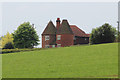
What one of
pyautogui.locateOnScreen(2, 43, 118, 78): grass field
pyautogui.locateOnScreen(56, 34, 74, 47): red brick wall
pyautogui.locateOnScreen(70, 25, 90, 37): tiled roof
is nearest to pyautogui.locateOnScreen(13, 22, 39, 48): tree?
pyautogui.locateOnScreen(56, 34, 74, 47): red brick wall

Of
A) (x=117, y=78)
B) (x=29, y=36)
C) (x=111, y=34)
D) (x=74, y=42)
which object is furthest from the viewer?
(x=29, y=36)

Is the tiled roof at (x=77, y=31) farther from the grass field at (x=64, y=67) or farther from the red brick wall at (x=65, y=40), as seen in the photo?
the grass field at (x=64, y=67)

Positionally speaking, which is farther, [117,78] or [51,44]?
[51,44]

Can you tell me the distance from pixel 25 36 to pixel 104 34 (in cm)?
2680

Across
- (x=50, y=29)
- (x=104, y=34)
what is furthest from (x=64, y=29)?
(x=104, y=34)

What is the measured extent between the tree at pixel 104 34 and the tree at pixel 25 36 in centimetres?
2076

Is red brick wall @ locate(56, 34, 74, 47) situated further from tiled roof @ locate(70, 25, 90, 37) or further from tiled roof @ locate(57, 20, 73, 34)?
tiled roof @ locate(70, 25, 90, 37)

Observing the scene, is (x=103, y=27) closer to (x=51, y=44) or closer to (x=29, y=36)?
(x=51, y=44)

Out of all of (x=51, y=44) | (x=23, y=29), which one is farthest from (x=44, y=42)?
(x=23, y=29)

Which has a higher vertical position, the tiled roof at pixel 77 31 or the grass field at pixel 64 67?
the tiled roof at pixel 77 31

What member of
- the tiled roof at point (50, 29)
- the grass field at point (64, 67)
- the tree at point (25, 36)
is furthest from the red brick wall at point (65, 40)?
the grass field at point (64, 67)

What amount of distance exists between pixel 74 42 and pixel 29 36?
1602 cm

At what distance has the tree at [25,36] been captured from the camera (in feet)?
237

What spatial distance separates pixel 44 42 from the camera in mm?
65312
